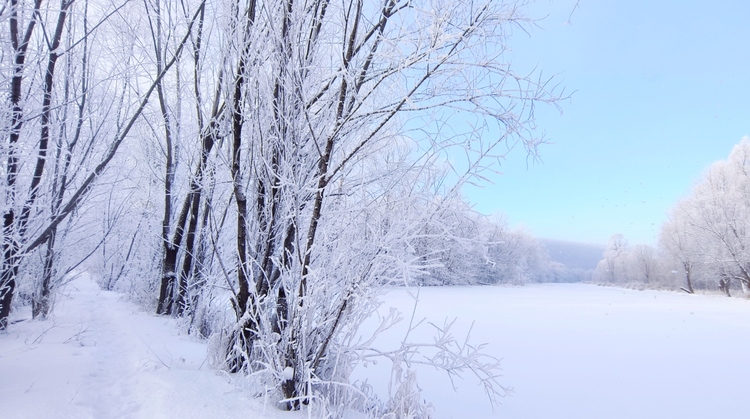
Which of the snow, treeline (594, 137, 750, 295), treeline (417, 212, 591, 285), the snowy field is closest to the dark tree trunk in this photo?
the snowy field

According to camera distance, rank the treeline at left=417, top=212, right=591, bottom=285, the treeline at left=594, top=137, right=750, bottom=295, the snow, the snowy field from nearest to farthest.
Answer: the treeline at left=417, top=212, right=591, bottom=285, the snowy field, the snow, the treeline at left=594, top=137, right=750, bottom=295

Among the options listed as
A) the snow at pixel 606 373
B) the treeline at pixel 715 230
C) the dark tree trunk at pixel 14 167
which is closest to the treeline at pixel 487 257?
the snow at pixel 606 373

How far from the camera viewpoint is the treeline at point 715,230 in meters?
20.4

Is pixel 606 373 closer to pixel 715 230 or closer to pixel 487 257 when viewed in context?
pixel 487 257

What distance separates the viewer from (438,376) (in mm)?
4094

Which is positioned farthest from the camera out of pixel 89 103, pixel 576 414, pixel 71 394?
pixel 89 103

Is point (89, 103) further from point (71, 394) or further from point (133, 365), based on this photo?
point (71, 394)

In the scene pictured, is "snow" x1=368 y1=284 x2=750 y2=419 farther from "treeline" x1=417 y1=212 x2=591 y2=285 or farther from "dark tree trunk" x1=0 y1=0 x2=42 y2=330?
"dark tree trunk" x1=0 y1=0 x2=42 y2=330

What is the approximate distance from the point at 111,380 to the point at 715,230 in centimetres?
2837

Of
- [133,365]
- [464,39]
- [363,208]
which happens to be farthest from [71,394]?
[464,39]

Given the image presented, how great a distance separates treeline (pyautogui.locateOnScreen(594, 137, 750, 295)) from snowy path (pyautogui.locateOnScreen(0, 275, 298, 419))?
89.4 ft

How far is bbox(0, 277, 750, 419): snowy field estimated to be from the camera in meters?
2.23

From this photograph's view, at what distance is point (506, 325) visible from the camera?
725cm

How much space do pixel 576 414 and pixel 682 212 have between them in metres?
30.2
